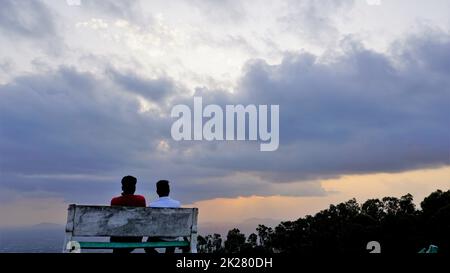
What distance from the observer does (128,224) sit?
252 inches

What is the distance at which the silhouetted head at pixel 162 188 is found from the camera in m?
8.64

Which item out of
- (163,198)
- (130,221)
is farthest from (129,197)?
(130,221)

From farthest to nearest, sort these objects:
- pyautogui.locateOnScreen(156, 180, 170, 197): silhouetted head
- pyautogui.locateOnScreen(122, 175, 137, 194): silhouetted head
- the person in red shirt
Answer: pyautogui.locateOnScreen(156, 180, 170, 197): silhouetted head
pyautogui.locateOnScreen(122, 175, 137, 194): silhouetted head
the person in red shirt

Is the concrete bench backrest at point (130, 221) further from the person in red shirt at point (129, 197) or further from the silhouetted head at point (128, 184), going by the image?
the silhouetted head at point (128, 184)

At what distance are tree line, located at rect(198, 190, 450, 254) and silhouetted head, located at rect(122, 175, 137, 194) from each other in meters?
37.2

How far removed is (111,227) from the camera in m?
6.31

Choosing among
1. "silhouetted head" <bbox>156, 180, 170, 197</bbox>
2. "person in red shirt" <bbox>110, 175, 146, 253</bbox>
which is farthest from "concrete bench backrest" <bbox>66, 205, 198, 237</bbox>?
"silhouetted head" <bbox>156, 180, 170, 197</bbox>

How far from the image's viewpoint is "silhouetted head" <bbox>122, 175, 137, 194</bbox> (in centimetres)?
824

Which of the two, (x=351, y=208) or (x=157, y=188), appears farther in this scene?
(x=351, y=208)

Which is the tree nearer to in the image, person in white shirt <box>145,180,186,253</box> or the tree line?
the tree line
